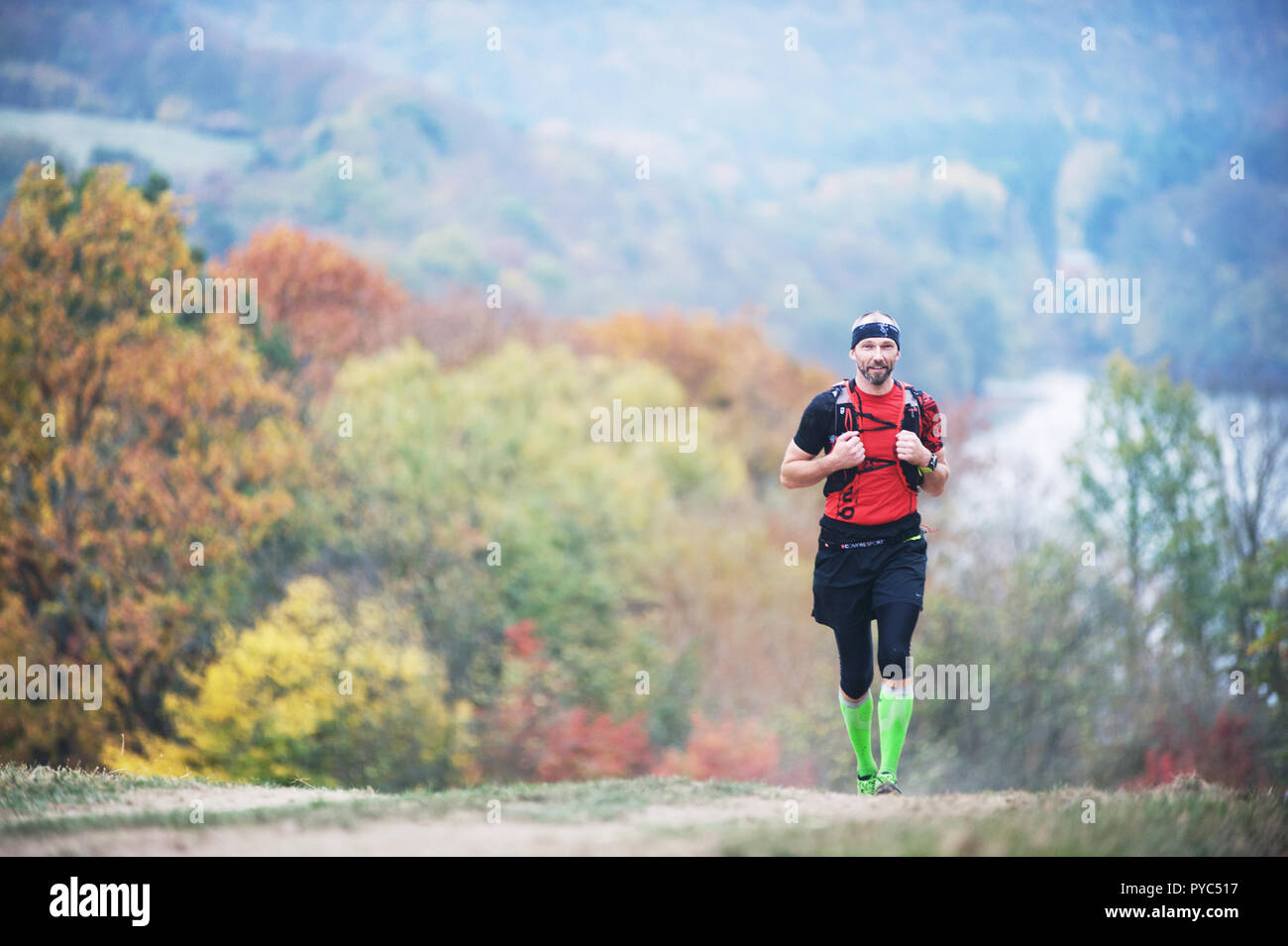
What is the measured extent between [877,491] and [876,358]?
2.48ft

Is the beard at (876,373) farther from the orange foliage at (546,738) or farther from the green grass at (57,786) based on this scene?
the orange foliage at (546,738)

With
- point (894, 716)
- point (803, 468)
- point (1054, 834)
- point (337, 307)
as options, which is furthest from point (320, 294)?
point (1054, 834)

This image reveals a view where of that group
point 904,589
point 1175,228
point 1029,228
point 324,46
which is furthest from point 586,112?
point 904,589

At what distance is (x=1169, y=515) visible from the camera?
148 feet

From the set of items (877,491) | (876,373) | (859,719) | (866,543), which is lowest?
(859,719)

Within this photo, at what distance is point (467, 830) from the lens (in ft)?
19.4

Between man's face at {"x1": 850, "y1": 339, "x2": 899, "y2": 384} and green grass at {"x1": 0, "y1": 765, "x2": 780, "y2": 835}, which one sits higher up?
man's face at {"x1": 850, "y1": 339, "x2": 899, "y2": 384}

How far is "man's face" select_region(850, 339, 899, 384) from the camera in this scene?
6.51 metres

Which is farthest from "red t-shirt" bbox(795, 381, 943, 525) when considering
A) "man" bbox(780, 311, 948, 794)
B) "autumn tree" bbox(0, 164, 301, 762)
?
"autumn tree" bbox(0, 164, 301, 762)

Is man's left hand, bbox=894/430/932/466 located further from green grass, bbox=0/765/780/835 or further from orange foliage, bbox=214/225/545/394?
orange foliage, bbox=214/225/545/394

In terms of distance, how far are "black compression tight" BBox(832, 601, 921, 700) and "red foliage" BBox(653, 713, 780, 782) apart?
62.6 ft

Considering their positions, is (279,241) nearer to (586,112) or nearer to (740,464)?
(740,464)

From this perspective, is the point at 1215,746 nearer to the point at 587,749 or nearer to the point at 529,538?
the point at 587,749
